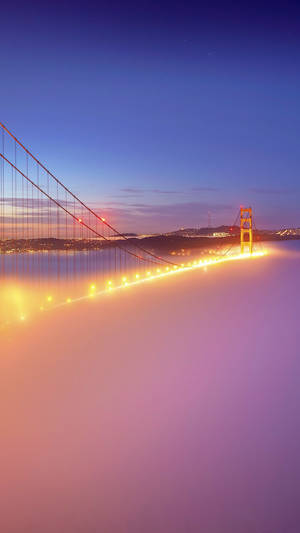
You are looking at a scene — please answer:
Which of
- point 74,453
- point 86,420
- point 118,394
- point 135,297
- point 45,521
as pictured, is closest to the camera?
point 45,521

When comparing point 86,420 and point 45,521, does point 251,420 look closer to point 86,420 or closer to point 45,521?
point 86,420

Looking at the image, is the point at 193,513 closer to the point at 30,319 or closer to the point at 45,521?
the point at 45,521

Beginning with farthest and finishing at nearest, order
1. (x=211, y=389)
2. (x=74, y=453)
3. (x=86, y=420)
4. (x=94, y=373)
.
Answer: (x=94, y=373), (x=211, y=389), (x=86, y=420), (x=74, y=453)

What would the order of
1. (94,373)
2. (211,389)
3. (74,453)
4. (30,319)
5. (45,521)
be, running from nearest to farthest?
(45,521)
(74,453)
(211,389)
(94,373)
(30,319)

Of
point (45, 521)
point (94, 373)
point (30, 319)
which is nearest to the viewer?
point (45, 521)

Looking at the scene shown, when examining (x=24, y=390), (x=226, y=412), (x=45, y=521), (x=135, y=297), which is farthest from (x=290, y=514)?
(x=135, y=297)

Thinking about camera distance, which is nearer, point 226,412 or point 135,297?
point 226,412

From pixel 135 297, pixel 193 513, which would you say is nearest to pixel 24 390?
pixel 193 513

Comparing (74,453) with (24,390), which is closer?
(74,453)
